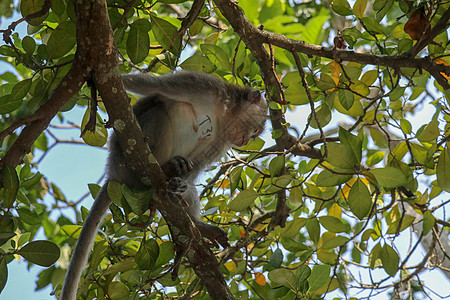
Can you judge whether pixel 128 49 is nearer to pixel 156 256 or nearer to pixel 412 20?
pixel 156 256

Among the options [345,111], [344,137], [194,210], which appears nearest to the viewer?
[344,137]

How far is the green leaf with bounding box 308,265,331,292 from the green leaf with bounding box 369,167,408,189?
59cm

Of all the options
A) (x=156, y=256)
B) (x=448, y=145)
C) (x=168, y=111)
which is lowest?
(x=156, y=256)

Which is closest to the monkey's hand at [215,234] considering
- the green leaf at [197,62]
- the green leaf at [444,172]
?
the green leaf at [197,62]

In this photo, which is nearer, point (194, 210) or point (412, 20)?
point (412, 20)

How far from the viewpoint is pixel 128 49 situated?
7.32 feet

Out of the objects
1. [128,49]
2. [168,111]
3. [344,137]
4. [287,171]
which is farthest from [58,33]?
[287,171]

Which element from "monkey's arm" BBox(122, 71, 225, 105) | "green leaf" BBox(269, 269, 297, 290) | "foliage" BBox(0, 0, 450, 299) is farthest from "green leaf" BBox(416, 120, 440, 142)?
"monkey's arm" BBox(122, 71, 225, 105)

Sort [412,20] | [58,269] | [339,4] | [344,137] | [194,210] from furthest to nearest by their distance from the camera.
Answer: [194,210] < [58,269] < [339,4] < [412,20] < [344,137]

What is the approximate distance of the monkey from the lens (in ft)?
8.21

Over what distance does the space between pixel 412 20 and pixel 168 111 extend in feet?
4.64

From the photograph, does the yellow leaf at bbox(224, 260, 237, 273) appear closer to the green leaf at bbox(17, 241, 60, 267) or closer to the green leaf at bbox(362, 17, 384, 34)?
the green leaf at bbox(17, 241, 60, 267)

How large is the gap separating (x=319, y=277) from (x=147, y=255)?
839mm

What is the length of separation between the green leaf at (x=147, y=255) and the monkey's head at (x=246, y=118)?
92 centimetres
